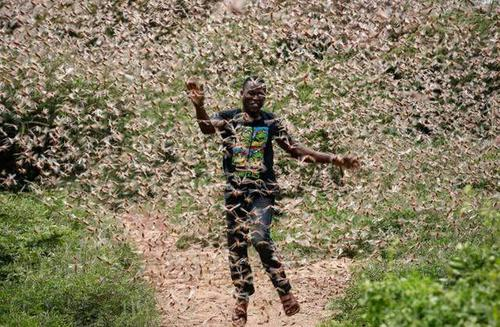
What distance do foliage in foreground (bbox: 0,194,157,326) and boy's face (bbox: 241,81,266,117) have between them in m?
2.09

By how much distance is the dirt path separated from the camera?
25.2 feet

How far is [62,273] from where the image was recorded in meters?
7.98

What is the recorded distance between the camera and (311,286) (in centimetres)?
849

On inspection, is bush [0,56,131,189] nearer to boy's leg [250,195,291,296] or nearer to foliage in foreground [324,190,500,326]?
boy's leg [250,195,291,296]

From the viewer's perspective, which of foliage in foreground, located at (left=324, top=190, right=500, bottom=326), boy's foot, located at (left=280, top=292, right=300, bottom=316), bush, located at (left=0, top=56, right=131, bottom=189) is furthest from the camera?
bush, located at (left=0, top=56, right=131, bottom=189)

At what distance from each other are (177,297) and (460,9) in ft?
32.2

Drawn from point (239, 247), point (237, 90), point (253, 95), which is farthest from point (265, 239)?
point (237, 90)

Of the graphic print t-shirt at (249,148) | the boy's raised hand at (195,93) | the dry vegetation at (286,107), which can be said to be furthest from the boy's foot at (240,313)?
the dry vegetation at (286,107)

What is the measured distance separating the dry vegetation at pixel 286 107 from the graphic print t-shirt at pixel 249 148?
1966 millimetres

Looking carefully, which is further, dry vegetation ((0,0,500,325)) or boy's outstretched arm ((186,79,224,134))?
dry vegetation ((0,0,500,325))

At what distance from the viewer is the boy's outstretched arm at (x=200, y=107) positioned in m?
6.59

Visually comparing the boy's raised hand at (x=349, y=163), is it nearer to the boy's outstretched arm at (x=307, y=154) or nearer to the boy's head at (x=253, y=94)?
the boy's outstretched arm at (x=307, y=154)

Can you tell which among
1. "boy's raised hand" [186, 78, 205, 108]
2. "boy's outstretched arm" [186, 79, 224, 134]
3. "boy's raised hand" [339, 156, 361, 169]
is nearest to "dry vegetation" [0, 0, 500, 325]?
"boy's raised hand" [339, 156, 361, 169]

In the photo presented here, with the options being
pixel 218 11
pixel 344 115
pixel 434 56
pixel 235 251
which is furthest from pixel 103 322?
pixel 218 11
